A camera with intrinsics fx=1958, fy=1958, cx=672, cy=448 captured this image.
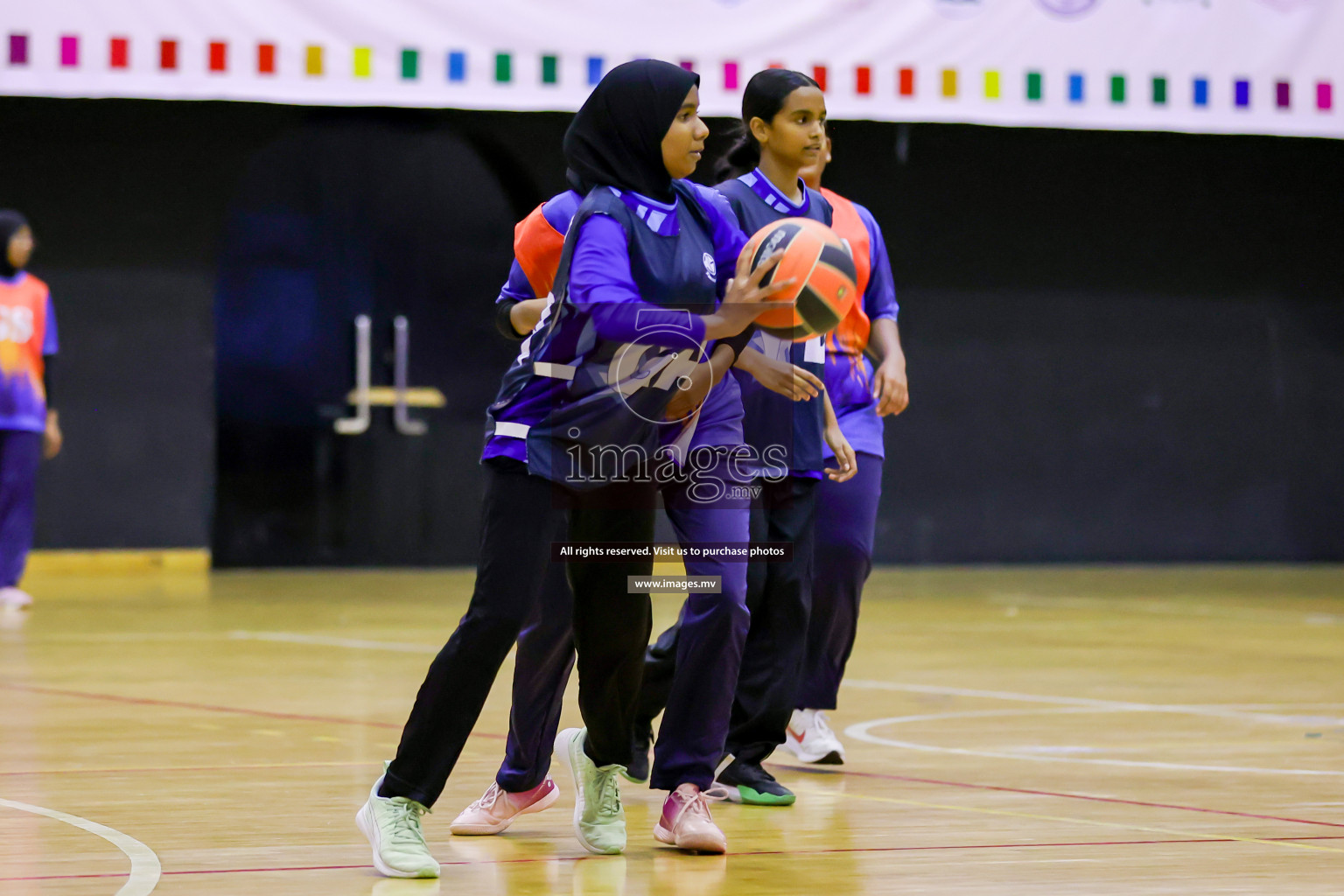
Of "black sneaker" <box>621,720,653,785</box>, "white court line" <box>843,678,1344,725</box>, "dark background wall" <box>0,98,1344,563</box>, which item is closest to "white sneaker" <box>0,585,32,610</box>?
"dark background wall" <box>0,98,1344,563</box>

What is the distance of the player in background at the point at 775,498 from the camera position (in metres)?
4.49

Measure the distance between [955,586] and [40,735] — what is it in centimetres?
735

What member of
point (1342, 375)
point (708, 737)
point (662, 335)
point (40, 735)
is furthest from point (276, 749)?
point (1342, 375)

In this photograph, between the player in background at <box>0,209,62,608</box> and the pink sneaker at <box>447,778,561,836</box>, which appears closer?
the pink sneaker at <box>447,778,561,836</box>

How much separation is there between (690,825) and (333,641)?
4.67m

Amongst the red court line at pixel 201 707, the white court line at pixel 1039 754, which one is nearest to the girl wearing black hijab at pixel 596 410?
the white court line at pixel 1039 754

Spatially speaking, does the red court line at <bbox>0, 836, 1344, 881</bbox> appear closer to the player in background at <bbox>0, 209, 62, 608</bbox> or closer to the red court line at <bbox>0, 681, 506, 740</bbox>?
the red court line at <bbox>0, 681, 506, 740</bbox>

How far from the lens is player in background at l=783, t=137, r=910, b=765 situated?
16.8ft

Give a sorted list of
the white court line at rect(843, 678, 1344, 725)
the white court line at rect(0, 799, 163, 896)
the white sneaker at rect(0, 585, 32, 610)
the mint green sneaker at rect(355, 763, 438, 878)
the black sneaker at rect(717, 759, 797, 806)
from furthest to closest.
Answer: the white sneaker at rect(0, 585, 32, 610), the white court line at rect(843, 678, 1344, 725), the black sneaker at rect(717, 759, 797, 806), the mint green sneaker at rect(355, 763, 438, 878), the white court line at rect(0, 799, 163, 896)

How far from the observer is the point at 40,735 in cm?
540

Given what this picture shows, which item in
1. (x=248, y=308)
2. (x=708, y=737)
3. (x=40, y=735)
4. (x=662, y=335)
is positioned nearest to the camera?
(x=662, y=335)

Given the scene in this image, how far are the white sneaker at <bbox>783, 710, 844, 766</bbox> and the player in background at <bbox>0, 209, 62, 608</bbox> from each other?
5.78 m

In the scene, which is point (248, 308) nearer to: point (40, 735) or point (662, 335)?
point (40, 735)

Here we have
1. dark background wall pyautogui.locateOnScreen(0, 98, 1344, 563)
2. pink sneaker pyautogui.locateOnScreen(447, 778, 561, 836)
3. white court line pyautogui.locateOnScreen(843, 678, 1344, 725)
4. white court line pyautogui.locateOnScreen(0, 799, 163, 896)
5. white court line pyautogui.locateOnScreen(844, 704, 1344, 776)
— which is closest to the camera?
white court line pyautogui.locateOnScreen(0, 799, 163, 896)
